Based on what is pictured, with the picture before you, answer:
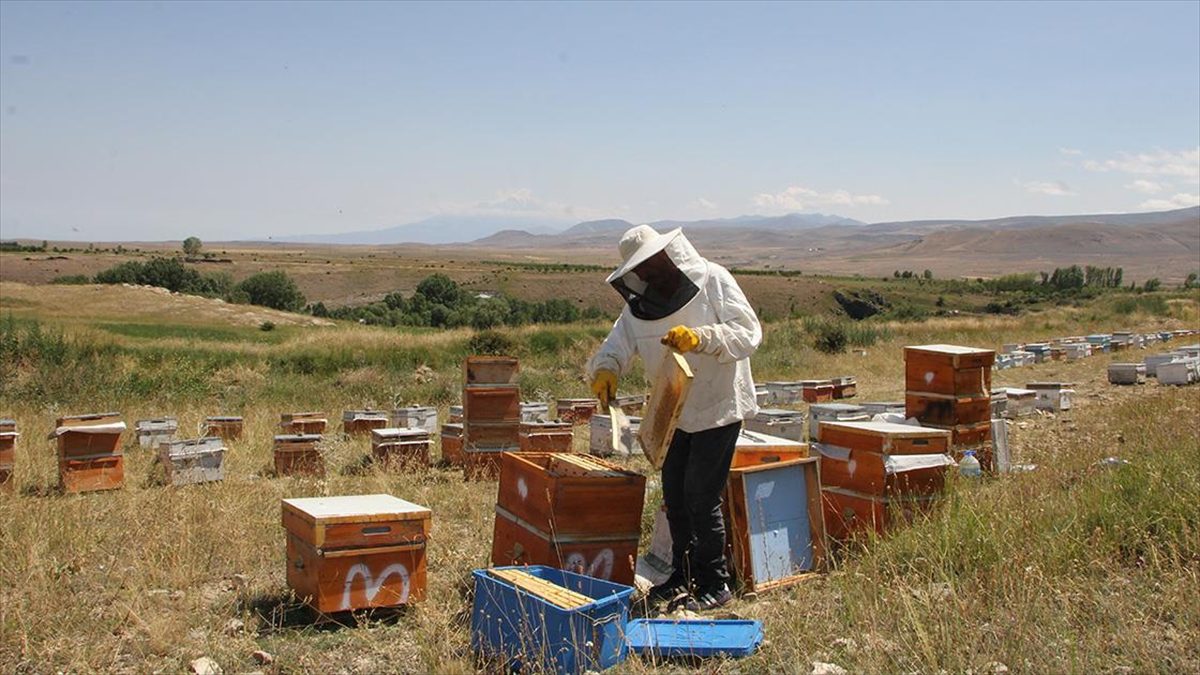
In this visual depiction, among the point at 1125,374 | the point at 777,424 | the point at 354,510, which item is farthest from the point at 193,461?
the point at 1125,374

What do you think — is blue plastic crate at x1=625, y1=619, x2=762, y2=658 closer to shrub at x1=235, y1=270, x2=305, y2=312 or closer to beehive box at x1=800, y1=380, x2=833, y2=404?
beehive box at x1=800, y1=380, x2=833, y2=404

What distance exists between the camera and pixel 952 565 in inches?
227

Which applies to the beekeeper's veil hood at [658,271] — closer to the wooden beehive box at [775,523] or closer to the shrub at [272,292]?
the wooden beehive box at [775,523]

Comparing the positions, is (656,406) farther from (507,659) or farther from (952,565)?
(952,565)

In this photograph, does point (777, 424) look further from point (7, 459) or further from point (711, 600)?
point (7, 459)

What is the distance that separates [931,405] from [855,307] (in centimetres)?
6242

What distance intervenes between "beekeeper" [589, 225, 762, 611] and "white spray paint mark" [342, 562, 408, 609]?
4.94 feet

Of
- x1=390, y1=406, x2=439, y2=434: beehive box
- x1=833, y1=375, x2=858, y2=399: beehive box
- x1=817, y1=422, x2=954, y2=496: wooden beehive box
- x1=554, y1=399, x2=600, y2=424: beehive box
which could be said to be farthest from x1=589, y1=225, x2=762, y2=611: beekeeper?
x1=833, y1=375, x2=858, y2=399: beehive box

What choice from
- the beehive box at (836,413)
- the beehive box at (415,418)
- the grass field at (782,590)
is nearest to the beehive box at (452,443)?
the grass field at (782,590)

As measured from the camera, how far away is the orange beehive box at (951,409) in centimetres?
896

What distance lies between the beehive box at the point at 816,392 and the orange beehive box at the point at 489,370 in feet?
26.5

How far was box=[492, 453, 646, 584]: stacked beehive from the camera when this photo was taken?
573cm

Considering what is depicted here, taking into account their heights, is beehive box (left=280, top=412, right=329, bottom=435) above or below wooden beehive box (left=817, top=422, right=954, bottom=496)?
below

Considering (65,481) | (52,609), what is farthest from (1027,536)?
(65,481)
